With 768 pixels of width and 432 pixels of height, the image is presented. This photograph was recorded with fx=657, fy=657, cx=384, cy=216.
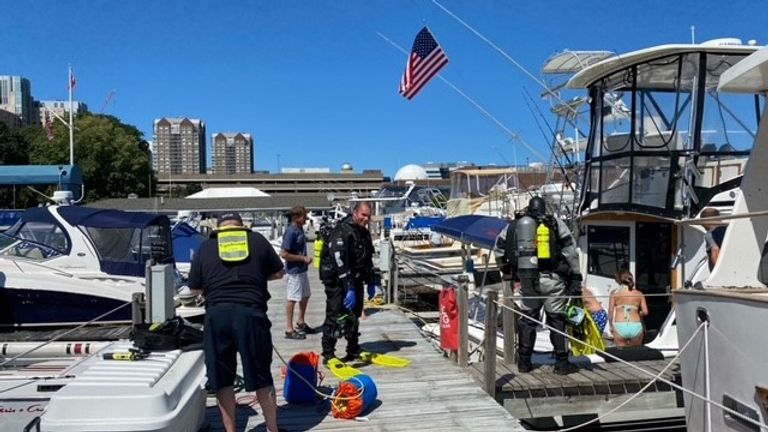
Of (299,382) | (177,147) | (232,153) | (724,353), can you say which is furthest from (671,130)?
(232,153)

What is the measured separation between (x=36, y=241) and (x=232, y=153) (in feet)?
612

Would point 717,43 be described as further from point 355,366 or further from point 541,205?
point 355,366

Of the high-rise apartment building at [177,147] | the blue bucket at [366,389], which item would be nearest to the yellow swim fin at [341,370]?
the blue bucket at [366,389]

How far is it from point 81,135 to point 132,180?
6.87 meters

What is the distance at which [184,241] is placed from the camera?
54.0 feet

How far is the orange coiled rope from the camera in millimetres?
5801

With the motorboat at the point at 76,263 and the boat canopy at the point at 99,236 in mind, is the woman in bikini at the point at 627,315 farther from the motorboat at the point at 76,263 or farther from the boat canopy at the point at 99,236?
the boat canopy at the point at 99,236

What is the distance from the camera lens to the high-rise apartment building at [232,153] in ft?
617

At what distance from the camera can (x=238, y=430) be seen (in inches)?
218

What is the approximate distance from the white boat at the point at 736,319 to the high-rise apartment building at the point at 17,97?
101156 mm

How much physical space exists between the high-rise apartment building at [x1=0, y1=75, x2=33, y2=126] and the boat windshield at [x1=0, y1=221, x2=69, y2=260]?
92.9 meters

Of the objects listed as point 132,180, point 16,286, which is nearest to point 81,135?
point 132,180

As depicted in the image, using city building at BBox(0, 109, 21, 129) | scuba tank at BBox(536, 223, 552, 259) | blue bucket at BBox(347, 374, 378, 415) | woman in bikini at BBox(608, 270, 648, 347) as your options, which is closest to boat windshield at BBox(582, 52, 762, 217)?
woman in bikini at BBox(608, 270, 648, 347)

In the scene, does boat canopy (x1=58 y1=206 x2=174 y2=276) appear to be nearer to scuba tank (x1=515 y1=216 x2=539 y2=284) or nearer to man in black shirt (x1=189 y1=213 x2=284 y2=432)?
man in black shirt (x1=189 y1=213 x2=284 y2=432)
